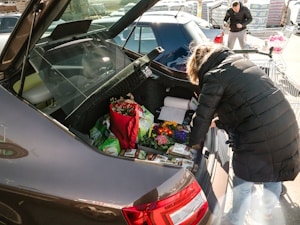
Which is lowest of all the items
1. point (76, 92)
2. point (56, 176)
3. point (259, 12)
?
point (259, 12)

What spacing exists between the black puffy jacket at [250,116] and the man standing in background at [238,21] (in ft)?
18.6

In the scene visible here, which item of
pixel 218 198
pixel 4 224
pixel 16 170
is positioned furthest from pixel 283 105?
pixel 4 224

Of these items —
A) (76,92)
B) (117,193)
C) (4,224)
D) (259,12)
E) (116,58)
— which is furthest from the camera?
(259,12)

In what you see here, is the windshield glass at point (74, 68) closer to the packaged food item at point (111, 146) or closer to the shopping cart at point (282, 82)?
the packaged food item at point (111, 146)

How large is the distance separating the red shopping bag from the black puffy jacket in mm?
466

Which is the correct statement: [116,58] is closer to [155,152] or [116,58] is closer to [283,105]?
[155,152]

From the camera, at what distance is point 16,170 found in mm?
1288

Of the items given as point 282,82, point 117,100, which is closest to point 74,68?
point 117,100

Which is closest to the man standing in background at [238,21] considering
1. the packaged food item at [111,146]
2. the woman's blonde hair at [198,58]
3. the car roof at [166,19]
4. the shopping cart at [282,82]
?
the car roof at [166,19]

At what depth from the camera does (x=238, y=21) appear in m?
7.32

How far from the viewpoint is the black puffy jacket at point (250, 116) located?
1.85 meters

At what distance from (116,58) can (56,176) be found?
4.73ft

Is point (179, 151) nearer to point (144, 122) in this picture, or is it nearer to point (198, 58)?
point (144, 122)

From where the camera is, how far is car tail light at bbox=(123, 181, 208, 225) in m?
1.20
